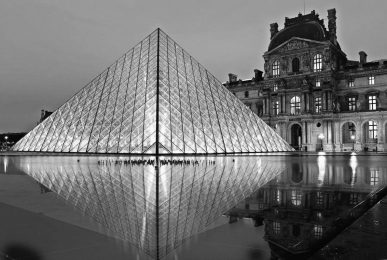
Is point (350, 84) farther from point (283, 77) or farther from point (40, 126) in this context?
point (40, 126)

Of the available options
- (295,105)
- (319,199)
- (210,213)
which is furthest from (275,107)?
(210,213)

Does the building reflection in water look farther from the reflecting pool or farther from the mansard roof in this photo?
the mansard roof

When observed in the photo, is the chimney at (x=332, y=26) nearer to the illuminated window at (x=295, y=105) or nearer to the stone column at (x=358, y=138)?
the illuminated window at (x=295, y=105)

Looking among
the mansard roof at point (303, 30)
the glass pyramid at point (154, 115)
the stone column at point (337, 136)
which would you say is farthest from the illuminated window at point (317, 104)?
the glass pyramid at point (154, 115)

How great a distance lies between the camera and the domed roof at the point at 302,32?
50469 mm

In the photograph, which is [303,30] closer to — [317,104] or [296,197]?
[317,104]

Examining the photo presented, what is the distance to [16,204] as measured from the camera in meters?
5.24

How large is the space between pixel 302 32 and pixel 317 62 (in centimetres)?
492

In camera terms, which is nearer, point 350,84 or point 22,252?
point 22,252

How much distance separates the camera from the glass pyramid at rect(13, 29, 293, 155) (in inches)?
866

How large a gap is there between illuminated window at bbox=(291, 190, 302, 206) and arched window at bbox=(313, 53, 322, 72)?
46.7 m

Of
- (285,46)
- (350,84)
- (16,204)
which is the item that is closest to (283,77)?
(285,46)

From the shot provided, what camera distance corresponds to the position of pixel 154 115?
2166 cm

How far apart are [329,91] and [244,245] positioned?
48.9m
